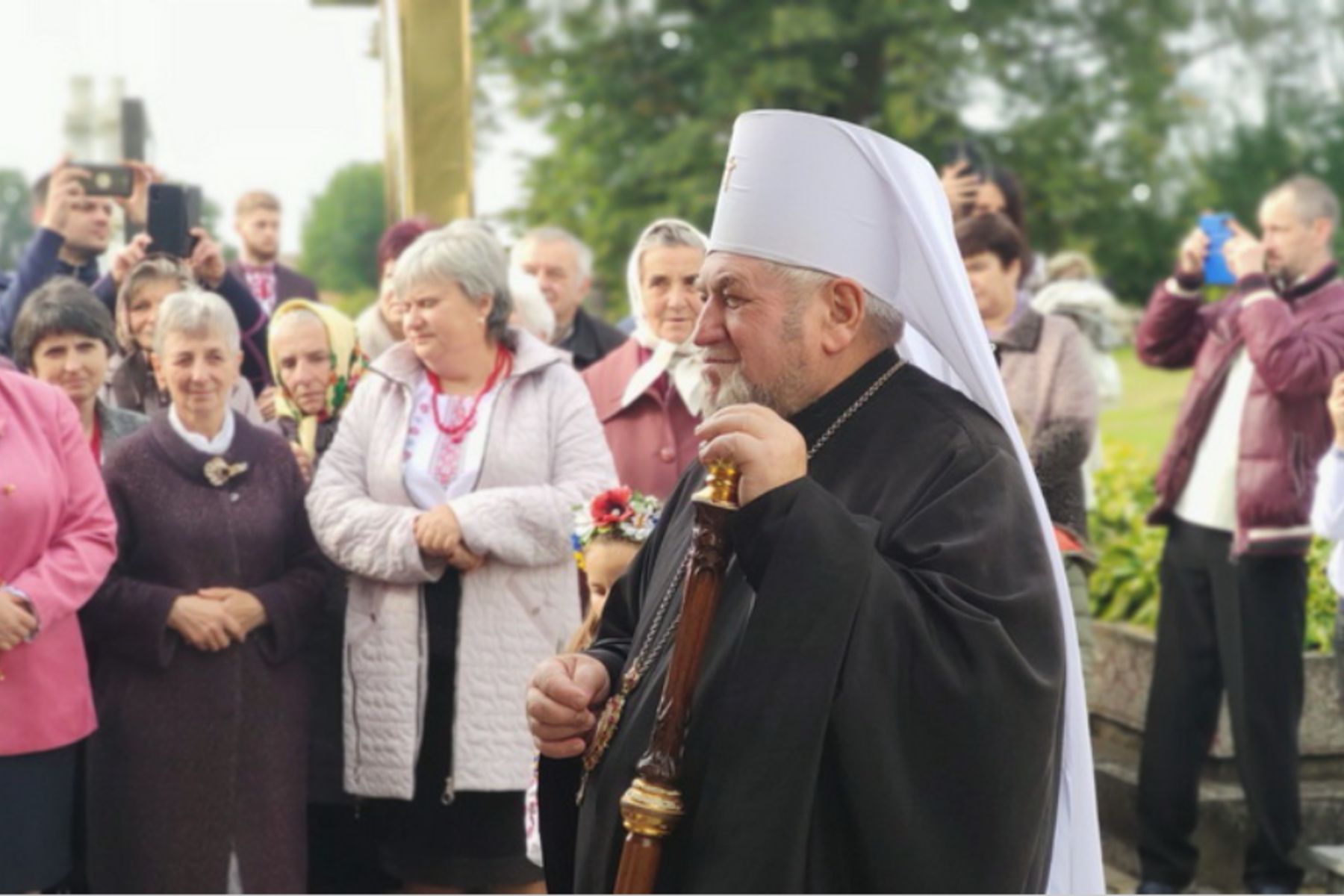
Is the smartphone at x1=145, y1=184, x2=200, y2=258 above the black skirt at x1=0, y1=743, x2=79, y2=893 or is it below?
above

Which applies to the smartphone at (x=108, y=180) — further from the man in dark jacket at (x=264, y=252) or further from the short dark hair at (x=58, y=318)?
the man in dark jacket at (x=264, y=252)

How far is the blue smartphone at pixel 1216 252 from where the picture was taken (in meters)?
7.64

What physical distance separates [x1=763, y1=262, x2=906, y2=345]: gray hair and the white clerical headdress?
0.01 m

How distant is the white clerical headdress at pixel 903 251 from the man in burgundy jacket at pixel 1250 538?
3.77m

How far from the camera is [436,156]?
9336mm

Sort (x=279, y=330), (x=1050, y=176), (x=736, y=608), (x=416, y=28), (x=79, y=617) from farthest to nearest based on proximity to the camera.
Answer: (x=1050, y=176) < (x=416, y=28) < (x=279, y=330) < (x=79, y=617) < (x=736, y=608)

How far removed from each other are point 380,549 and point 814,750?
121 inches

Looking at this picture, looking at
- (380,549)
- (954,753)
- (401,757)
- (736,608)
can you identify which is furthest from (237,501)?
(954,753)

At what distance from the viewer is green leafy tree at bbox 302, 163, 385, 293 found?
60531mm

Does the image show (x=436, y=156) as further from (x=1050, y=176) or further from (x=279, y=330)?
(x=1050, y=176)

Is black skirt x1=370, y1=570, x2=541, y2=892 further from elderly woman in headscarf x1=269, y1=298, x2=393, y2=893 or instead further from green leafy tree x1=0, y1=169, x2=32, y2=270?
green leafy tree x1=0, y1=169, x2=32, y2=270

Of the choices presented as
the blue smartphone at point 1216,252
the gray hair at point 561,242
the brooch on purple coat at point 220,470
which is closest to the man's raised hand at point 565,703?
the brooch on purple coat at point 220,470

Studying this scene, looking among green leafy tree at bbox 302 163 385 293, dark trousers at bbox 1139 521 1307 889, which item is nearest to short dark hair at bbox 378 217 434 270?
dark trousers at bbox 1139 521 1307 889

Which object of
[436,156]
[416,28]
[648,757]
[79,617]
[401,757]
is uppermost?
[416,28]
